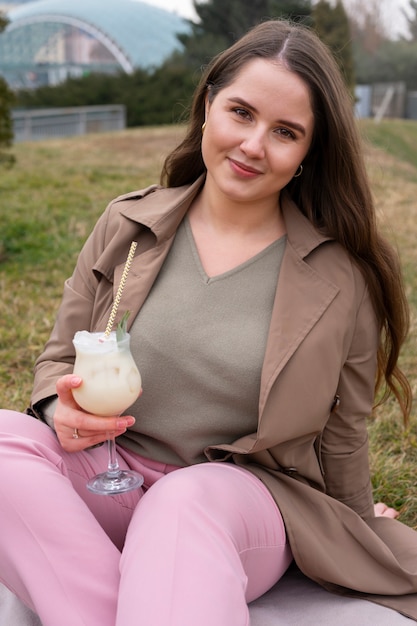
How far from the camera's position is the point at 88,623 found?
1770mm

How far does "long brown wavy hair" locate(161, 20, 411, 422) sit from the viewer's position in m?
2.14

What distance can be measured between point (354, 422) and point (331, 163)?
73cm

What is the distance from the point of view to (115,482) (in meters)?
2.03

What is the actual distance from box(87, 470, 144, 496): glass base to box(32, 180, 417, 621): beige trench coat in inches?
8.8

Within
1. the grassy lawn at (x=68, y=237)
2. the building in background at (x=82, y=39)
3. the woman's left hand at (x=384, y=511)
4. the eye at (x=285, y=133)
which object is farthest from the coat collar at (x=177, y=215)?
the building in background at (x=82, y=39)

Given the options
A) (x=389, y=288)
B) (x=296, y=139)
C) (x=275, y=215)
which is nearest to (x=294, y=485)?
(x=389, y=288)

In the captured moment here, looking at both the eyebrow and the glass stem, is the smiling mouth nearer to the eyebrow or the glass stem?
the eyebrow

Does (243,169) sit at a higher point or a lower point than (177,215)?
higher

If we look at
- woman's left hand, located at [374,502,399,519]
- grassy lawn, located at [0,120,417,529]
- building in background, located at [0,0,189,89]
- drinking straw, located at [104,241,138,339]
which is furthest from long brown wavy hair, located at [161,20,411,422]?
building in background, located at [0,0,189,89]

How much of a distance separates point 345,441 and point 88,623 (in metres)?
0.91

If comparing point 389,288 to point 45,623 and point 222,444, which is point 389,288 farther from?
point 45,623

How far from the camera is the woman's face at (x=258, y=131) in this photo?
6.98ft

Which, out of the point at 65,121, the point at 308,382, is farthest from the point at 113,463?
the point at 65,121

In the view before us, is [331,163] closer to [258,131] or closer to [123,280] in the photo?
[258,131]
